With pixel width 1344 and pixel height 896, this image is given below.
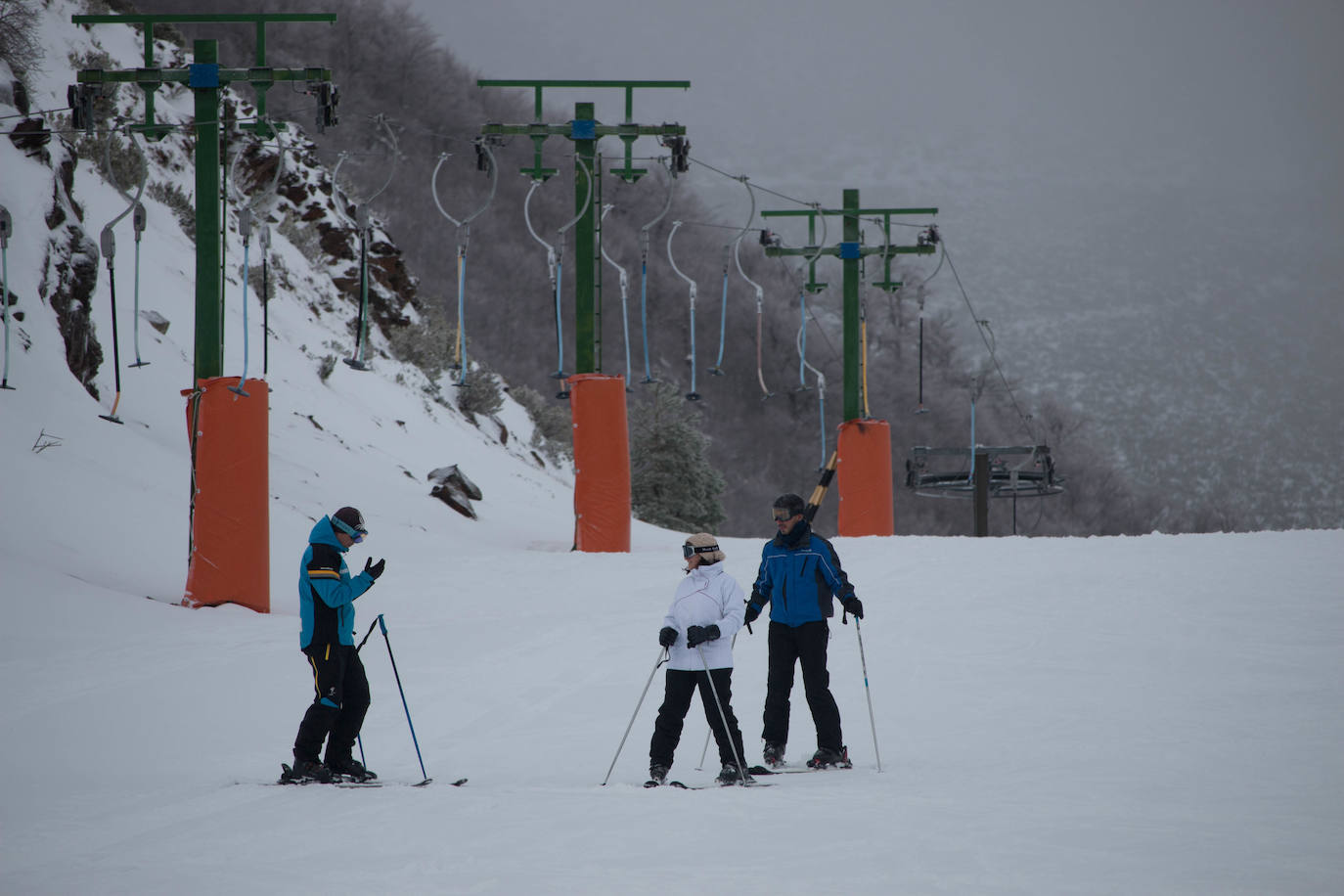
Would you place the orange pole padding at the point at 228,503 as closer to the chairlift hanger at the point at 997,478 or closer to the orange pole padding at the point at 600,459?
the orange pole padding at the point at 600,459

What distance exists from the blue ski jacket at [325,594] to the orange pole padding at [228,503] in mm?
6061

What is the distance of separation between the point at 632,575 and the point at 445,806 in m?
9.78

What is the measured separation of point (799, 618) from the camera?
28.3ft

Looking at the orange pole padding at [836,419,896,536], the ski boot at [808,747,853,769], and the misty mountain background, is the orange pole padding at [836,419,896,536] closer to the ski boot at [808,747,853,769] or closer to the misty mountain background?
the ski boot at [808,747,853,769]

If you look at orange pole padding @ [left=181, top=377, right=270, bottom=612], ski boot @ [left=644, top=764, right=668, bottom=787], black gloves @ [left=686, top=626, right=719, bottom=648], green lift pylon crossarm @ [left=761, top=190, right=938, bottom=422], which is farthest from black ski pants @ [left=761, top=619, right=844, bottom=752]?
green lift pylon crossarm @ [left=761, top=190, right=938, bottom=422]

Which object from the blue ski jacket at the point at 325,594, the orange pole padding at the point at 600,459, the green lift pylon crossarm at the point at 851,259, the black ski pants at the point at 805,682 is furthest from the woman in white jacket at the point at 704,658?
the green lift pylon crossarm at the point at 851,259

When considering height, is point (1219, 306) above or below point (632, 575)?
above

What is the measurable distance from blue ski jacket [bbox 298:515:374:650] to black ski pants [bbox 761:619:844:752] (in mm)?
2566

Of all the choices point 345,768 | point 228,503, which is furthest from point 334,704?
point 228,503

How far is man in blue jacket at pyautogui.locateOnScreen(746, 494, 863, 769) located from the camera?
28.1 feet

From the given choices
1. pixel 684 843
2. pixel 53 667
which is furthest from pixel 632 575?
pixel 684 843

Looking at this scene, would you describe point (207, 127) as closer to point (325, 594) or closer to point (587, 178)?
point (587, 178)

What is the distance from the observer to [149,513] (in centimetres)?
1616

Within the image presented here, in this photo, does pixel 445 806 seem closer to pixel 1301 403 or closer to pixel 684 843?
pixel 684 843
